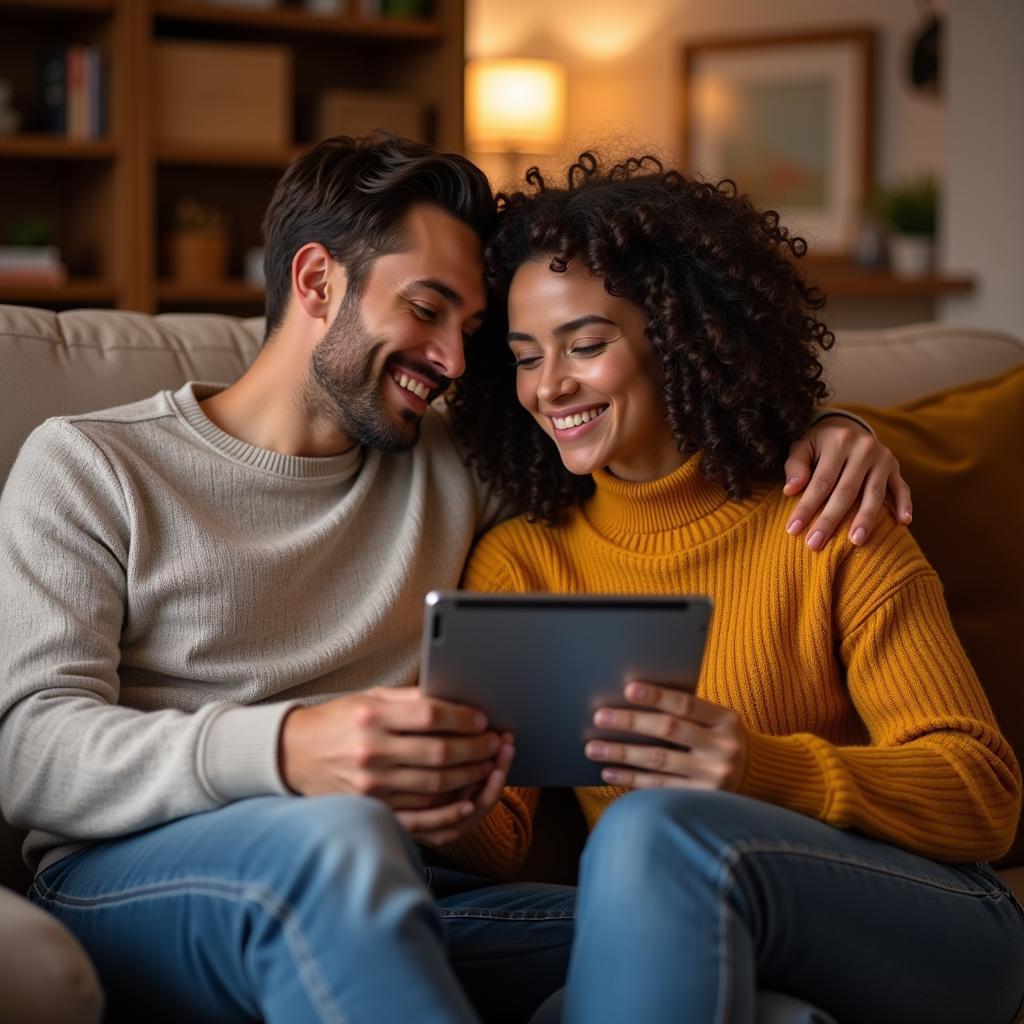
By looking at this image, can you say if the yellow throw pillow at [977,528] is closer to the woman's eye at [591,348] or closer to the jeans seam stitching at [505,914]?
the woman's eye at [591,348]

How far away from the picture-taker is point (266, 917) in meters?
1.17

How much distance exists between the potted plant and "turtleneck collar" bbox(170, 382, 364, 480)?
11.8 feet

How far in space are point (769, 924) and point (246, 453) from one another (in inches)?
30.4

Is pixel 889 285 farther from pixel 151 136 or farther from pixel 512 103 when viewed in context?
pixel 151 136

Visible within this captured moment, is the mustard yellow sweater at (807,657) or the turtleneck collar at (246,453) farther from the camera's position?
the turtleneck collar at (246,453)

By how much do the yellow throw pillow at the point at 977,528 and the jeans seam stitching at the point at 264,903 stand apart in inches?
38.2

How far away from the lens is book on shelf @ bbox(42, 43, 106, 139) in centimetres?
379

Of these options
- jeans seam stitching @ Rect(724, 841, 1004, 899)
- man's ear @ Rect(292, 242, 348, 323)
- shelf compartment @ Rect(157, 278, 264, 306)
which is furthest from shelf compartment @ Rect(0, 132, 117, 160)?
jeans seam stitching @ Rect(724, 841, 1004, 899)

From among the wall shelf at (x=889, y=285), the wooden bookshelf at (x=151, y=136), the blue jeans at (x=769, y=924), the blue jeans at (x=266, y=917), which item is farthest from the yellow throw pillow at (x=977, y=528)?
the wooden bookshelf at (x=151, y=136)

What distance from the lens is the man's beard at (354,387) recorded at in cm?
169

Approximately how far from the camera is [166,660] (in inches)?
60.6

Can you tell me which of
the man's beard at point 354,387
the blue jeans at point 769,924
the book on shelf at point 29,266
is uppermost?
the book on shelf at point 29,266

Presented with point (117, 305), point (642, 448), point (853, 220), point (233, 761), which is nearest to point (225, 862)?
point (233, 761)

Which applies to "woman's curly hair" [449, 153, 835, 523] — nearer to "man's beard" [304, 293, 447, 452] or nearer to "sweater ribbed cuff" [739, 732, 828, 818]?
"man's beard" [304, 293, 447, 452]
